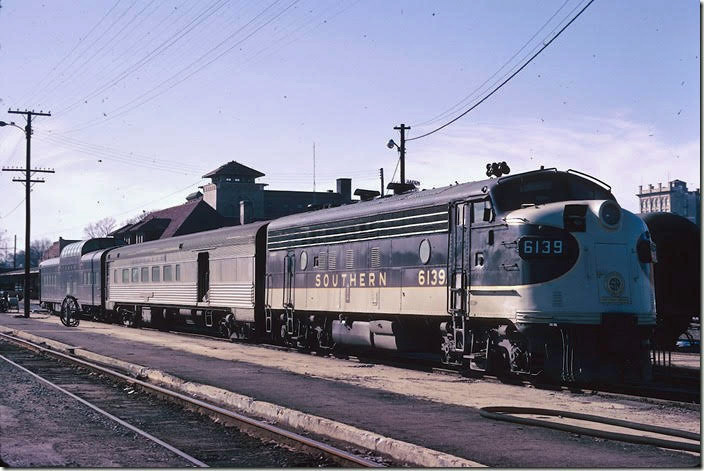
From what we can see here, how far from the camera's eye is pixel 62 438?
11391 mm

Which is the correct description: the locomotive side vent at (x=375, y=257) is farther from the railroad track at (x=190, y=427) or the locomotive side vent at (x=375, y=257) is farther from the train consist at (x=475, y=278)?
the railroad track at (x=190, y=427)

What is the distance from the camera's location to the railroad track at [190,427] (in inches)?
391

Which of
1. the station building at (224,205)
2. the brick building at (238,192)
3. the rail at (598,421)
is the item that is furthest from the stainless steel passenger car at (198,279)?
the brick building at (238,192)

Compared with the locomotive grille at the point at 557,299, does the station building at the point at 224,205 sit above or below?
above

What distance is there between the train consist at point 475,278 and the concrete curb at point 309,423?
15.1ft

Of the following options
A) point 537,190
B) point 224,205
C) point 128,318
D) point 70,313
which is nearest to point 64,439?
point 537,190

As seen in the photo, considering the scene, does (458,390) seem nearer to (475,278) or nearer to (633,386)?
(475,278)

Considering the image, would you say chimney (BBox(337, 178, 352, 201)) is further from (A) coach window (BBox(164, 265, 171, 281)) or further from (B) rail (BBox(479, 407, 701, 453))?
(B) rail (BBox(479, 407, 701, 453))

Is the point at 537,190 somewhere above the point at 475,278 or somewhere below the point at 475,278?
above

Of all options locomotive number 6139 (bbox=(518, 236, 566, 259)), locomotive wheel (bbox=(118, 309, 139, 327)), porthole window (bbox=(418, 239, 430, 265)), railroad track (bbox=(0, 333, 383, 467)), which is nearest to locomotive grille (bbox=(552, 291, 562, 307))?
locomotive number 6139 (bbox=(518, 236, 566, 259))

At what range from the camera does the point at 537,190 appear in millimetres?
16125

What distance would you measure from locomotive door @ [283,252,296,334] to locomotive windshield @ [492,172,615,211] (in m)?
8.88

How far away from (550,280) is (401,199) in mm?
5390

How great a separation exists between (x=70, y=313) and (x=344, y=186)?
57.1 metres
